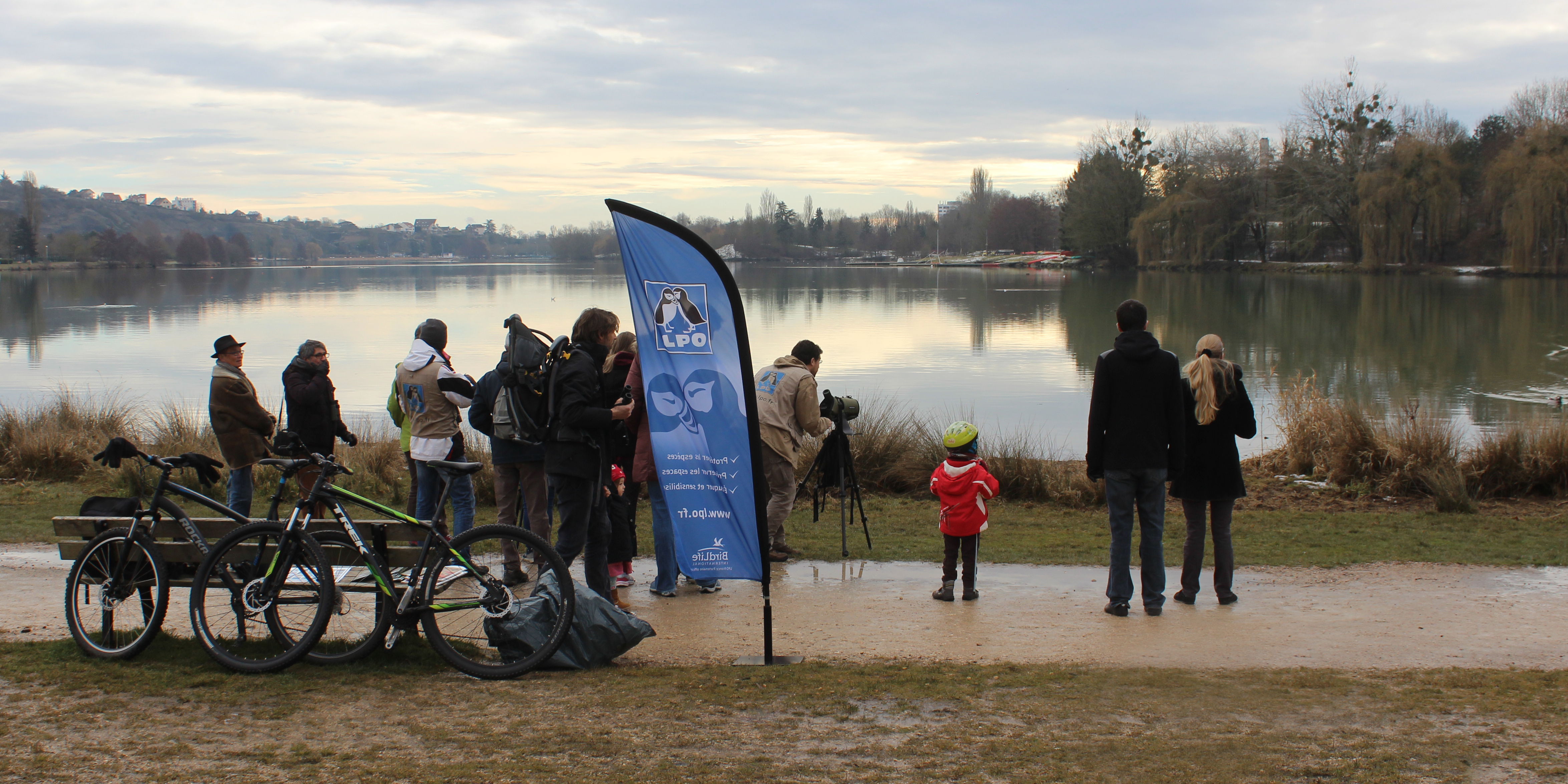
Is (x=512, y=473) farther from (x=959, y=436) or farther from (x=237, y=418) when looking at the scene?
(x=959, y=436)

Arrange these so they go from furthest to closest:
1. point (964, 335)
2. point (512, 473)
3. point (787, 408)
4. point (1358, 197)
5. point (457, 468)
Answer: point (1358, 197), point (964, 335), point (787, 408), point (512, 473), point (457, 468)

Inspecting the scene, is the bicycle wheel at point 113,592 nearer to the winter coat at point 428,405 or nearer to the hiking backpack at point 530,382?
the hiking backpack at point 530,382

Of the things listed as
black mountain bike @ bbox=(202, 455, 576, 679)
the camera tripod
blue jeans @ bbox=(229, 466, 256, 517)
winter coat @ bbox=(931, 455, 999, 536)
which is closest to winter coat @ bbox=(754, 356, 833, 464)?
the camera tripod

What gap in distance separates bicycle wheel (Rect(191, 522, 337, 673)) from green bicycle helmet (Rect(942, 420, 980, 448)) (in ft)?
12.0

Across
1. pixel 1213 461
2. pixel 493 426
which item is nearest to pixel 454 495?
pixel 493 426

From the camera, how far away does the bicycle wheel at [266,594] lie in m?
4.62

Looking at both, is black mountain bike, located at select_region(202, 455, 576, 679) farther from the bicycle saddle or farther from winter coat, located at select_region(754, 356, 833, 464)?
winter coat, located at select_region(754, 356, 833, 464)

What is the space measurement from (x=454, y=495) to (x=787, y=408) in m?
2.42

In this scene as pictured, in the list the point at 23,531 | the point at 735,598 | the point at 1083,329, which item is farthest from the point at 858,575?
the point at 1083,329

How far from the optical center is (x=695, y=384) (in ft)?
16.4

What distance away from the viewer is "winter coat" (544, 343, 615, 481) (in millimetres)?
5645

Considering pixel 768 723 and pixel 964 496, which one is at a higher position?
pixel 964 496

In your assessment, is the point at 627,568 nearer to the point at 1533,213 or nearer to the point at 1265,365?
the point at 1265,365

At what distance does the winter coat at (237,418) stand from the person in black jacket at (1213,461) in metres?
6.56
